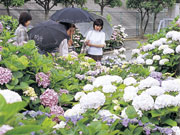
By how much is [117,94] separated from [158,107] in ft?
1.42

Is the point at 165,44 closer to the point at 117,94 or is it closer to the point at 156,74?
the point at 156,74

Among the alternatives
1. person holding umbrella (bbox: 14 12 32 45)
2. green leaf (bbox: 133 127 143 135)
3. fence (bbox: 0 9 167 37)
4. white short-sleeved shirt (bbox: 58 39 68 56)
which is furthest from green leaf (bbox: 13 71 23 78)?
fence (bbox: 0 9 167 37)

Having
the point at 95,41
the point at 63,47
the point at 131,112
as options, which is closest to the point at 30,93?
the point at 131,112

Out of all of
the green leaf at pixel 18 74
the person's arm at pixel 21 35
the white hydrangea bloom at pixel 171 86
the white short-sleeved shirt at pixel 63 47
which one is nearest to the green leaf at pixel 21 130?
the white hydrangea bloom at pixel 171 86

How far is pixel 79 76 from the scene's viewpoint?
3346 millimetres

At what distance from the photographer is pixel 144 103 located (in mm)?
1889

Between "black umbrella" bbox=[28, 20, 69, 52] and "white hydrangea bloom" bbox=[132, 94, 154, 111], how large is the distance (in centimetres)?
229

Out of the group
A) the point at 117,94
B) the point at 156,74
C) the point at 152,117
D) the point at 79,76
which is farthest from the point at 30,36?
the point at 152,117

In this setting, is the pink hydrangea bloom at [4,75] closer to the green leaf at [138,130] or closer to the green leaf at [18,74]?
the green leaf at [18,74]

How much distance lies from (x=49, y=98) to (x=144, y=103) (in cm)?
94

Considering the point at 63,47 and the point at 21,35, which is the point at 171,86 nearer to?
the point at 63,47

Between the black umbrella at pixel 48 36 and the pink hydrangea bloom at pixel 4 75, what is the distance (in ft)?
5.38

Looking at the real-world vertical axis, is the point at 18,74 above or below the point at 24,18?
below

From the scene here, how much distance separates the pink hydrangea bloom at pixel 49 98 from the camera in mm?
2506
